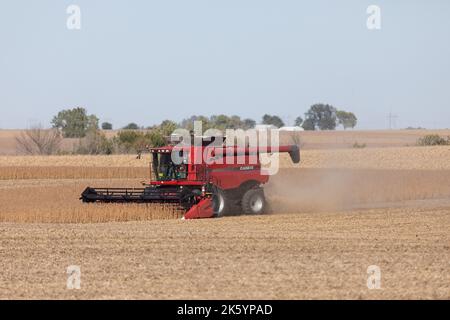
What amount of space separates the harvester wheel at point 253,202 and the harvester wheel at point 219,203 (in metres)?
0.64

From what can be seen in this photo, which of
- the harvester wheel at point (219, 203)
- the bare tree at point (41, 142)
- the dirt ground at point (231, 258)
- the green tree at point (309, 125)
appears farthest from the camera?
the green tree at point (309, 125)

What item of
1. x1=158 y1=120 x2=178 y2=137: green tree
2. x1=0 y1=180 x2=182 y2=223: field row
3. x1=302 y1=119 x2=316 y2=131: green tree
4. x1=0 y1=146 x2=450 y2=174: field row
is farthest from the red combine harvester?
x1=302 y1=119 x2=316 y2=131: green tree

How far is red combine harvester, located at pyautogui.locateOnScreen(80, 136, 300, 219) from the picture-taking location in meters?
21.2

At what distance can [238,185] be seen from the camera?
74.2ft

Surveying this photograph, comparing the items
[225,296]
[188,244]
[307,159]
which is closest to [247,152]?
[188,244]

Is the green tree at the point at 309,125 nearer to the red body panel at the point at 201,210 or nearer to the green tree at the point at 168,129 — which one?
the green tree at the point at 168,129

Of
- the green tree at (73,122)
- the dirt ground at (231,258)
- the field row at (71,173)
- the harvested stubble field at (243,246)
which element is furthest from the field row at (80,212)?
the green tree at (73,122)

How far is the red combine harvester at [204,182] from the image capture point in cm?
2123

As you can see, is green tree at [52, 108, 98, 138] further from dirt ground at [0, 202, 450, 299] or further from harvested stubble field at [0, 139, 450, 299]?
dirt ground at [0, 202, 450, 299]

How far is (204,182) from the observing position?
842 inches

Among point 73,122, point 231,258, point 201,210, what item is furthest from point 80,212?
point 73,122

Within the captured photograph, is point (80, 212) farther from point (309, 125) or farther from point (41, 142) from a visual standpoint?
point (309, 125)

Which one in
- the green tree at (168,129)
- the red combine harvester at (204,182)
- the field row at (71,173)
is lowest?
the field row at (71,173)
